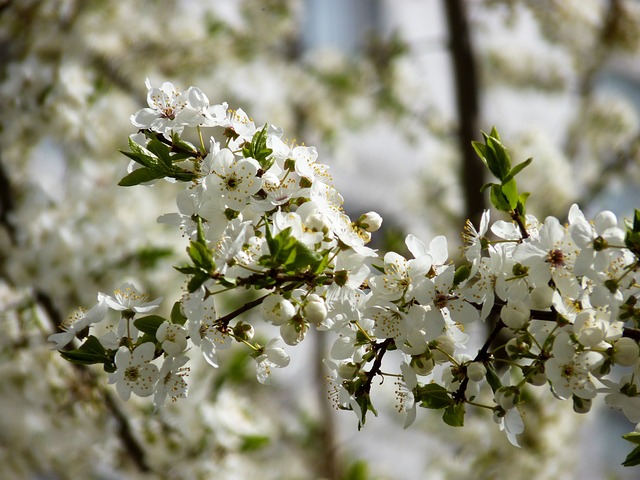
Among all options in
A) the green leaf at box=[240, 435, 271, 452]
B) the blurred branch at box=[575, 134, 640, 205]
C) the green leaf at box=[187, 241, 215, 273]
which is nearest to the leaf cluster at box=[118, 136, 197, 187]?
the green leaf at box=[187, 241, 215, 273]

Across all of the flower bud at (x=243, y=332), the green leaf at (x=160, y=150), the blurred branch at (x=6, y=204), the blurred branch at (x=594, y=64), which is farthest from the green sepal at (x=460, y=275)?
the blurred branch at (x=594, y=64)

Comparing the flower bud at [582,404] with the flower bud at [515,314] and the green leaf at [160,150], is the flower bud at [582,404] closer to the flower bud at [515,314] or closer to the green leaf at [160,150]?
the flower bud at [515,314]

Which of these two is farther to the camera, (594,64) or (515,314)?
(594,64)

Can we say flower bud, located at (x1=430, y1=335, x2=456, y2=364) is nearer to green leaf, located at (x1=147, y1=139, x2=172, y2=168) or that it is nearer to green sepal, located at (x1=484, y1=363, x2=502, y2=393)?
green sepal, located at (x1=484, y1=363, x2=502, y2=393)

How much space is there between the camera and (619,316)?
0.67 metres

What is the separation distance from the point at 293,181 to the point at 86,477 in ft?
4.45

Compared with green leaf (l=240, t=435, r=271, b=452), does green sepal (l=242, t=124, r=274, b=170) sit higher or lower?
higher

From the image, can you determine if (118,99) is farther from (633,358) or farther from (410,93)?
(633,358)

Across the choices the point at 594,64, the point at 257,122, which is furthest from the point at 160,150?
the point at 594,64

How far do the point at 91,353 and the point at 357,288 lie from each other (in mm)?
289

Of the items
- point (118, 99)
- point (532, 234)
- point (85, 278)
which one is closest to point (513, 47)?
point (118, 99)

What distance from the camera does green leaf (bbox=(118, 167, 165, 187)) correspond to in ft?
2.43

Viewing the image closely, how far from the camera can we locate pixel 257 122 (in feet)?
8.80

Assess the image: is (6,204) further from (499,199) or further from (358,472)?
(499,199)
